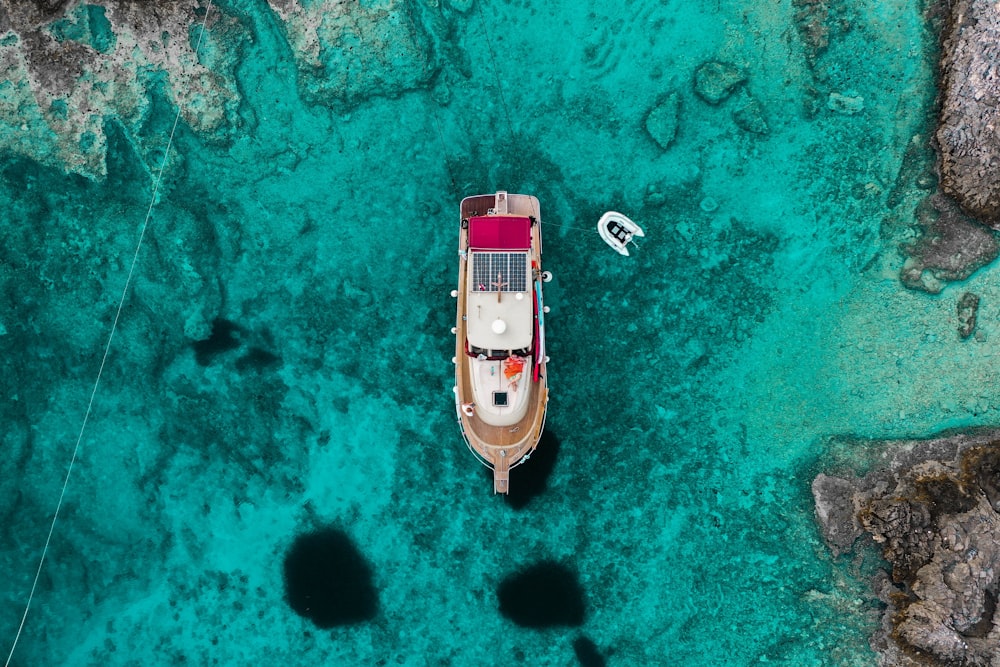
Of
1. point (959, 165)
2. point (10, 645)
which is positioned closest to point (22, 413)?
point (10, 645)

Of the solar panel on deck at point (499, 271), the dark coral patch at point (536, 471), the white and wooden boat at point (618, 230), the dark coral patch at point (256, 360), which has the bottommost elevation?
the dark coral patch at point (536, 471)

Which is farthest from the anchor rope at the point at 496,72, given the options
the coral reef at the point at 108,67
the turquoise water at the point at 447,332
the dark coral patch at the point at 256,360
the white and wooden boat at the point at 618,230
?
the dark coral patch at the point at 256,360

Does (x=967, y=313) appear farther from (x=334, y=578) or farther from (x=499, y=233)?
(x=334, y=578)

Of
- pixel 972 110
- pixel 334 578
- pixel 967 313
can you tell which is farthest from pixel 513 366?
pixel 972 110

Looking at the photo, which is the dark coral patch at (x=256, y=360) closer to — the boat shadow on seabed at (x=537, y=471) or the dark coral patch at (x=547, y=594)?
the boat shadow on seabed at (x=537, y=471)

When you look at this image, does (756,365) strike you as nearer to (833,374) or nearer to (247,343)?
(833,374)

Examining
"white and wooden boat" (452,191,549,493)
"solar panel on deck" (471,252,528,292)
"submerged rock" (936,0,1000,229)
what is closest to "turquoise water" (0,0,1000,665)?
"submerged rock" (936,0,1000,229)
